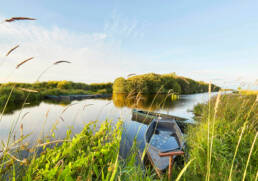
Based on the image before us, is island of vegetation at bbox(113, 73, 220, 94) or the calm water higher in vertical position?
island of vegetation at bbox(113, 73, 220, 94)

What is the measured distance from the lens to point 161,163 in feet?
13.5

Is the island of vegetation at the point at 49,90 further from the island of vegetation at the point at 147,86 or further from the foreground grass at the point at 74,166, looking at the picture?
the foreground grass at the point at 74,166

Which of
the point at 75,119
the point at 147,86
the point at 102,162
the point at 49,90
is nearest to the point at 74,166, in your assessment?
the point at 102,162

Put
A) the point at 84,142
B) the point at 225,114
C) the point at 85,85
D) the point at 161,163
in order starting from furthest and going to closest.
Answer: the point at 85,85
the point at 225,114
the point at 161,163
the point at 84,142

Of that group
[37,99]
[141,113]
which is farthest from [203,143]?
[37,99]

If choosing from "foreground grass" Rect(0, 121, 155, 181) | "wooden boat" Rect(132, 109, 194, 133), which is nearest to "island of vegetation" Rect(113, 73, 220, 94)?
"foreground grass" Rect(0, 121, 155, 181)

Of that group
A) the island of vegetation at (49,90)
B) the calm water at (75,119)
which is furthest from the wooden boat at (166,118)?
the island of vegetation at (49,90)

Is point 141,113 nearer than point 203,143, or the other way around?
point 203,143

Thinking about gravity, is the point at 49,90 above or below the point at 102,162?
above

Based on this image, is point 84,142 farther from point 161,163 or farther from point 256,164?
point 256,164

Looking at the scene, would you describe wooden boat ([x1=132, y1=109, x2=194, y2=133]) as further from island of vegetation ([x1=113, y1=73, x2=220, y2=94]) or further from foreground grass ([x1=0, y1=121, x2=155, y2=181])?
foreground grass ([x1=0, y1=121, x2=155, y2=181])

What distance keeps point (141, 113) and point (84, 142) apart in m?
11.1

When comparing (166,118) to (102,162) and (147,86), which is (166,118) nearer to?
(147,86)

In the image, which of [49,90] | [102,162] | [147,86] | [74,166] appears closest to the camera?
[74,166]
